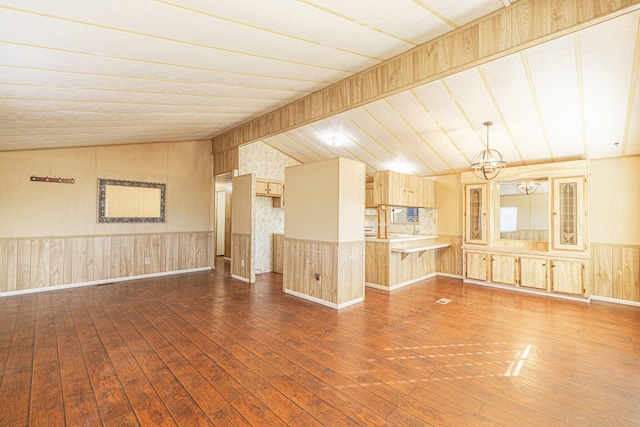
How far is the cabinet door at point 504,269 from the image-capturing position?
5.43 metres

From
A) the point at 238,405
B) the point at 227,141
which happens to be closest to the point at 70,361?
the point at 238,405

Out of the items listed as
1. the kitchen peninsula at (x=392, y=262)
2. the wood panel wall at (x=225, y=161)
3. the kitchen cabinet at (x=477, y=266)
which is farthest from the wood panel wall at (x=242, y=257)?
the kitchen cabinet at (x=477, y=266)

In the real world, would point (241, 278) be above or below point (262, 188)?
below

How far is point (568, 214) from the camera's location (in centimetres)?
494

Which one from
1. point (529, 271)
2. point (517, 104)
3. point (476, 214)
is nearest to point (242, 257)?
point (476, 214)

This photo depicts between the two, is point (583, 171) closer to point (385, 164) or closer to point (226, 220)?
point (385, 164)

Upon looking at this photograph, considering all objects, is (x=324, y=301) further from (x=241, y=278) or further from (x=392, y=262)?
(x=241, y=278)

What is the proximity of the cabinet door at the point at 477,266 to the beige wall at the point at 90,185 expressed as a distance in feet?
19.8

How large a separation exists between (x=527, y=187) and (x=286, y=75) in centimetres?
496

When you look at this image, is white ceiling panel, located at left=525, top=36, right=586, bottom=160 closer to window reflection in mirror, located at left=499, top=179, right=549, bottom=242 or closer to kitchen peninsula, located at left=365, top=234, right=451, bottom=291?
window reflection in mirror, located at left=499, top=179, right=549, bottom=242

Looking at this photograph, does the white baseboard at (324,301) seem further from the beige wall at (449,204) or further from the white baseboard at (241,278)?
the beige wall at (449,204)

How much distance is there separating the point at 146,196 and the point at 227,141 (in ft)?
6.96

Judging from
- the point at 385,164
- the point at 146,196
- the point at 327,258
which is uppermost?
the point at 385,164

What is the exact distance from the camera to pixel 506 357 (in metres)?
2.81
